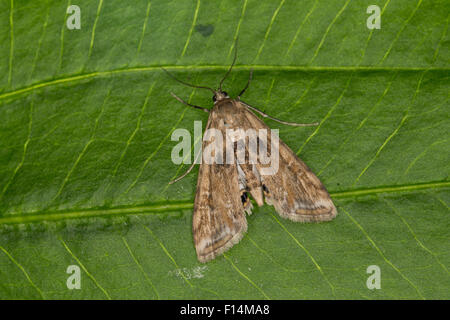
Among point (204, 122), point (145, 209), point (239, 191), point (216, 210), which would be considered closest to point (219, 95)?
point (204, 122)

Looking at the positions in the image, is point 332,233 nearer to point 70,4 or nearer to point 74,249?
point 74,249

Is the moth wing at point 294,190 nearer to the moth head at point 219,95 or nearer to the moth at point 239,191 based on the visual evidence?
the moth at point 239,191

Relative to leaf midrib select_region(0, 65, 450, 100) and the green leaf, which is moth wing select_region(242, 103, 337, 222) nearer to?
the green leaf

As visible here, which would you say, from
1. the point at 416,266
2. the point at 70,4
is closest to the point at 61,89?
the point at 70,4

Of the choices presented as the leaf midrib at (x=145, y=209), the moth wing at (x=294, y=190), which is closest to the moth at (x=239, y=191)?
the moth wing at (x=294, y=190)

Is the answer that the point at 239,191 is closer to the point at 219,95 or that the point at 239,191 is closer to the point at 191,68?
the point at 219,95

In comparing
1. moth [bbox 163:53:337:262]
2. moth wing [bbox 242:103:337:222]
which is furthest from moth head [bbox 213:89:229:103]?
moth wing [bbox 242:103:337:222]
